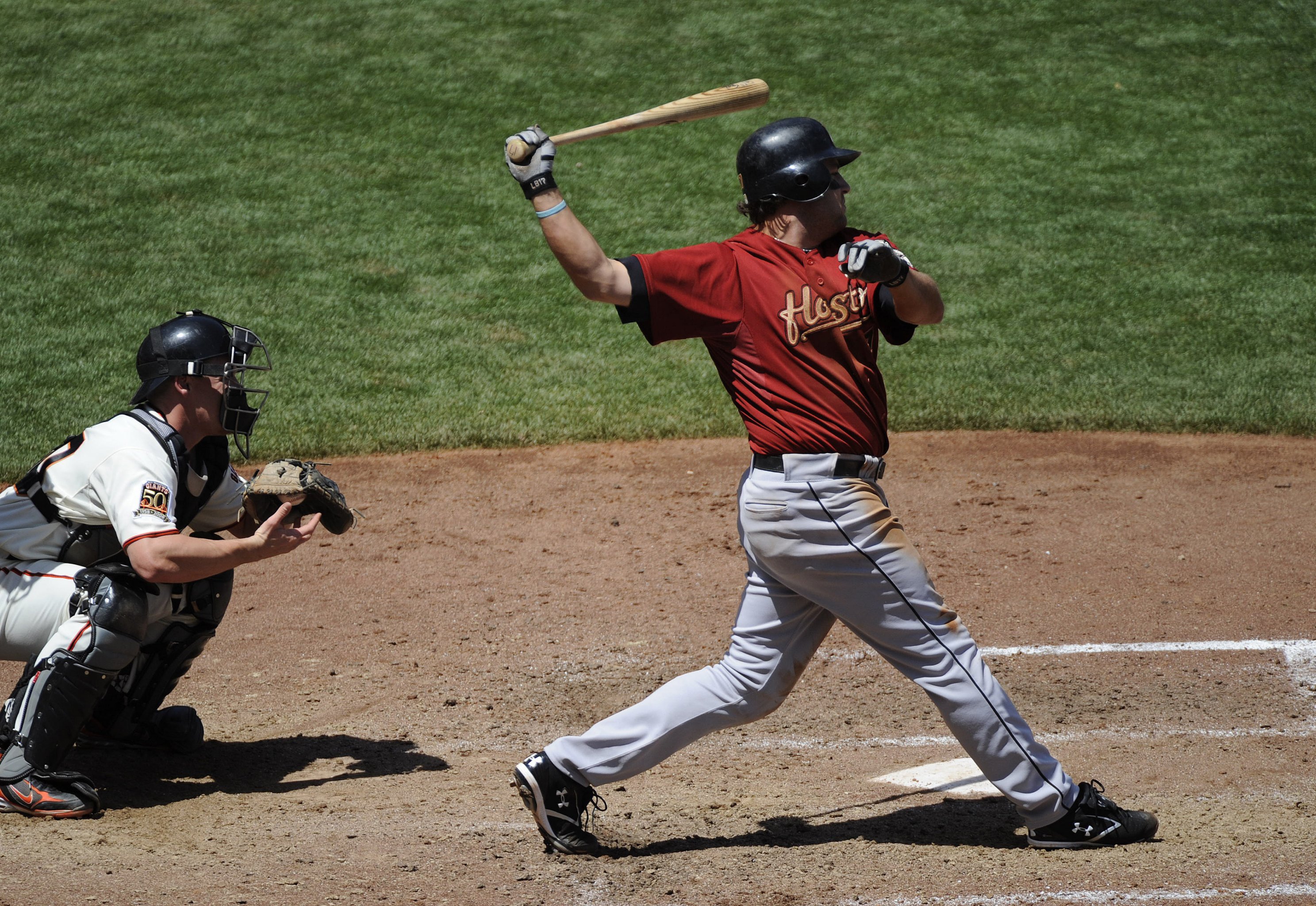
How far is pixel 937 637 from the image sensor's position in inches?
123

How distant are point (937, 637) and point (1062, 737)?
48.0 inches

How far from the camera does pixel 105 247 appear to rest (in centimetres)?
1002

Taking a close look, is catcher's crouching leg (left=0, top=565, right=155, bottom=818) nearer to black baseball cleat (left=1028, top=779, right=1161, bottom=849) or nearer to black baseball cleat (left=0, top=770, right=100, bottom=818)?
black baseball cleat (left=0, top=770, right=100, bottom=818)

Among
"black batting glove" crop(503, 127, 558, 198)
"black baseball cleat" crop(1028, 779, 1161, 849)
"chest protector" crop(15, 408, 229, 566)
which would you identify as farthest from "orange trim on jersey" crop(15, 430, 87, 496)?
"black baseball cleat" crop(1028, 779, 1161, 849)

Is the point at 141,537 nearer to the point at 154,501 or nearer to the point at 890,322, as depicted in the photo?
the point at 154,501

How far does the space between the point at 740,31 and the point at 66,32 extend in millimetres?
6879

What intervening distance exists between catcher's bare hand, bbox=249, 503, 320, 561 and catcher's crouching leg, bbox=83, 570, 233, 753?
43cm

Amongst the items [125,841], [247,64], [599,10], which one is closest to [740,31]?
[599,10]

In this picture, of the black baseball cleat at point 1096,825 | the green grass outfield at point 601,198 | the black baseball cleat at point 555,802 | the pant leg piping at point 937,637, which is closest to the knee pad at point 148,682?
the black baseball cleat at point 555,802

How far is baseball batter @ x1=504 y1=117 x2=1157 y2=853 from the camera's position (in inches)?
121

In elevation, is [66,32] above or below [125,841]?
above

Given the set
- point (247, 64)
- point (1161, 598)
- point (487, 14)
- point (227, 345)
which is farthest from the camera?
point (487, 14)

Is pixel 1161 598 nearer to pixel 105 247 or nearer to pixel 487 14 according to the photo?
pixel 105 247

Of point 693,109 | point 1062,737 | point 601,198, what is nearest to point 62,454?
point 693,109
